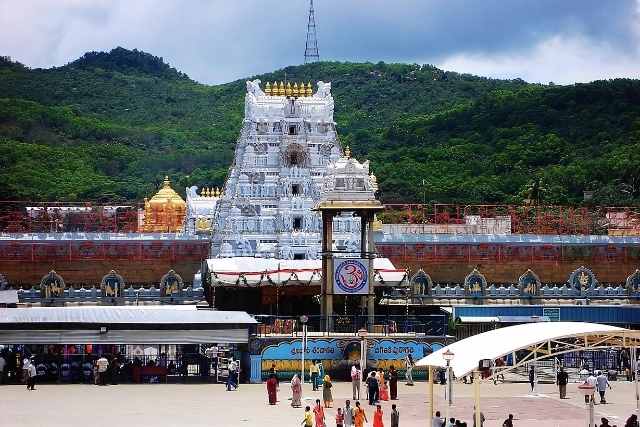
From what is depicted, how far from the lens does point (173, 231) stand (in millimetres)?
84625

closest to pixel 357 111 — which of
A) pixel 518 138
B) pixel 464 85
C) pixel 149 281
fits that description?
pixel 464 85

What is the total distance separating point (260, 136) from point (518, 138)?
5586 centimetres


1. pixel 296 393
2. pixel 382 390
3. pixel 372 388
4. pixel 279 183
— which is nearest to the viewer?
pixel 296 393

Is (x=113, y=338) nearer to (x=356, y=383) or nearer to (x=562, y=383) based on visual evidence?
(x=356, y=383)

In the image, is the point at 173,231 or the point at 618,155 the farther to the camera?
the point at 618,155

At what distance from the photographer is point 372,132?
5221 inches

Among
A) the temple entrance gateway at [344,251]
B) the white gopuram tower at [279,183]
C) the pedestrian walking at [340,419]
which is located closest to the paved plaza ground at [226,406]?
the pedestrian walking at [340,419]

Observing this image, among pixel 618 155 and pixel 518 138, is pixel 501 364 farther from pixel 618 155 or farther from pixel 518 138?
pixel 518 138

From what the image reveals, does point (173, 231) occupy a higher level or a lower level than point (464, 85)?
lower

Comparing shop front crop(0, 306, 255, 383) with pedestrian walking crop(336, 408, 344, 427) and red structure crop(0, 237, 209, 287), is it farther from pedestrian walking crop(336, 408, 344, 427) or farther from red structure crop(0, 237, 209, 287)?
red structure crop(0, 237, 209, 287)

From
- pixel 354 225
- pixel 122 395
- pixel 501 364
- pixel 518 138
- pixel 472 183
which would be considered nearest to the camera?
pixel 122 395

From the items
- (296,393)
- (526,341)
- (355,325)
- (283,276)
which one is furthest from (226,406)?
(283,276)

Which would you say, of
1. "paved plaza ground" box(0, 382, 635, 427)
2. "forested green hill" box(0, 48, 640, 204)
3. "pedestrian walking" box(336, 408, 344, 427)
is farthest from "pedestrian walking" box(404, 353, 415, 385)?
"forested green hill" box(0, 48, 640, 204)

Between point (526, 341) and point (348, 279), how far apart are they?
52.4ft
